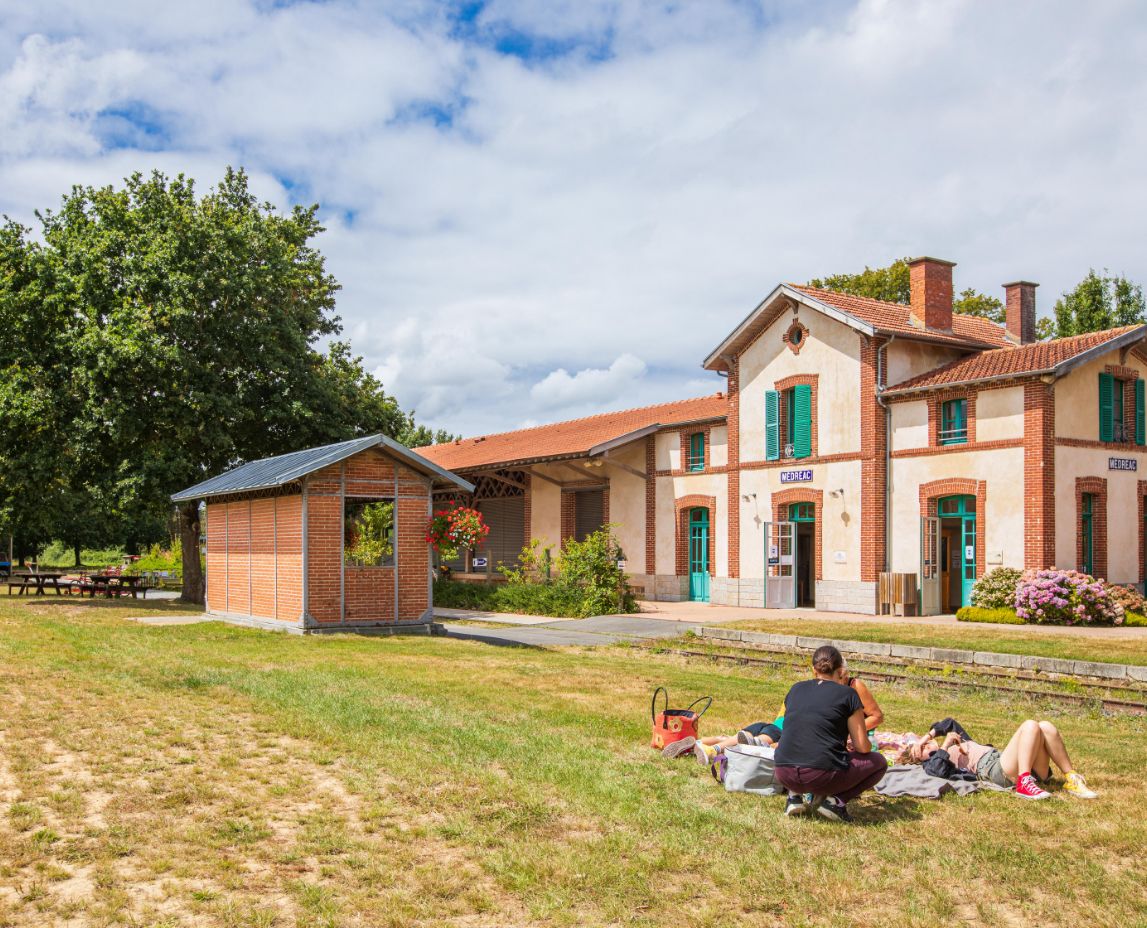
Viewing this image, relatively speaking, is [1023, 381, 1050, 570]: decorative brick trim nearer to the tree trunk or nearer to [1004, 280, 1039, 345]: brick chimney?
[1004, 280, 1039, 345]: brick chimney

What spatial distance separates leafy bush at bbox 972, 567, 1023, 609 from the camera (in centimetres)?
2200

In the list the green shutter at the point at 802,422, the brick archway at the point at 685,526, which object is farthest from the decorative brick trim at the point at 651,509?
the green shutter at the point at 802,422

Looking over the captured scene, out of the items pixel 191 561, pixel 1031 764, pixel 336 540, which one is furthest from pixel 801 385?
pixel 1031 764

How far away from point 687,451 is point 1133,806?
2348cm

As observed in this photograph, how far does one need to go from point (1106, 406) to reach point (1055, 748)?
18467mm

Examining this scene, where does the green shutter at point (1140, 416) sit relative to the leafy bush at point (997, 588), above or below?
above

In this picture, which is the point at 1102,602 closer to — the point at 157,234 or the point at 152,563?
the point at 157,234

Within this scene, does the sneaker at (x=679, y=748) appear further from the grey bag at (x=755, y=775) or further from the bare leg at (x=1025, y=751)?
the bare leg at (x=1025, y=751)

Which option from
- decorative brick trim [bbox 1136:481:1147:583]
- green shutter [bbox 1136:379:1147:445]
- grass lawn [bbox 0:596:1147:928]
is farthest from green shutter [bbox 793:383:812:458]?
grass lawn [bbox 0:596:1147:928]

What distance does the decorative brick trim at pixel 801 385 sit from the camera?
2630 centimetres

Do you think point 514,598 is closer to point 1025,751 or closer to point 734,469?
point 734,469

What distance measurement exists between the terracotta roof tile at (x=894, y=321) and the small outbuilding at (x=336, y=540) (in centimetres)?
1096

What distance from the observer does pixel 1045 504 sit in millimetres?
21734

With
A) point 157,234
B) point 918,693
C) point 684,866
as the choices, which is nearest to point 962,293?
point 157,234
